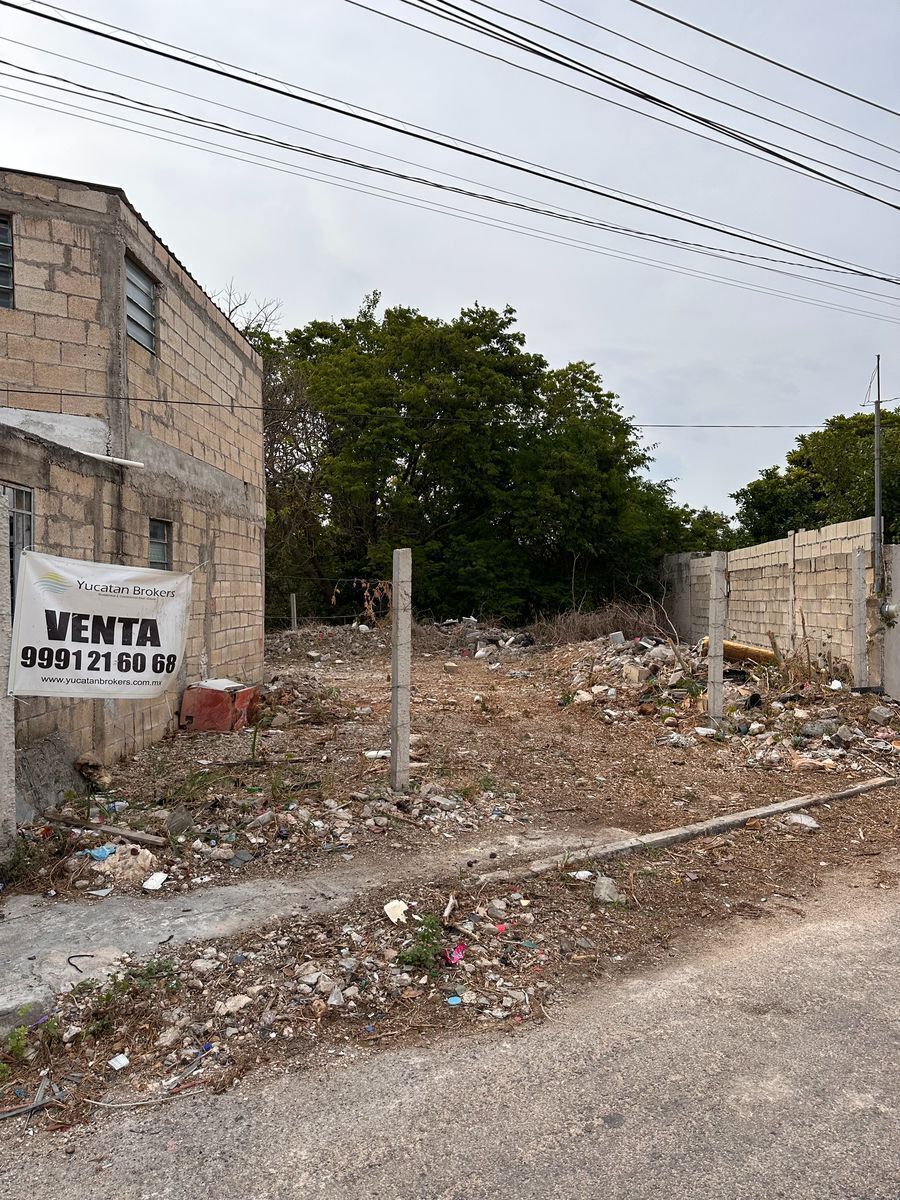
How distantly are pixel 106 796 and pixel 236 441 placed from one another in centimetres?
645

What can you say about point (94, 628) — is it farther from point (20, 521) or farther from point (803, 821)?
point (803, 821)

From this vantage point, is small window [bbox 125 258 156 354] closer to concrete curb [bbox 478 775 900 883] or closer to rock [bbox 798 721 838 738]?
concrete curb [bbox 478 775 900 883]

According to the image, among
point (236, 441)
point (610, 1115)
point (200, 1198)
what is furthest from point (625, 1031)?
point (236, 441)

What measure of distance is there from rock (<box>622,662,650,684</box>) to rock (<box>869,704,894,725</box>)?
342cm

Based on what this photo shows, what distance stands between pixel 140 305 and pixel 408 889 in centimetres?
681

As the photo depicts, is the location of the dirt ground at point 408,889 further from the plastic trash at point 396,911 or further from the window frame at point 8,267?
the window frame at point 8,267

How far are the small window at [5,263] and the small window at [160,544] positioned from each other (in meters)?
2.42

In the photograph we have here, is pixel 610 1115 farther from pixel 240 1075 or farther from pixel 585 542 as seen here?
pixel 585 542

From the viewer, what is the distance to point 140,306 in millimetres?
8250

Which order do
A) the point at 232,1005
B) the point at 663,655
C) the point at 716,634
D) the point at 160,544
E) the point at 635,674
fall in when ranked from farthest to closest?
the point at 663,655 → the point at 635,674 → the point at 716,634 → the point at 160,544 → the point at 232,1005

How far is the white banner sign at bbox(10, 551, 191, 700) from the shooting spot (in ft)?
16.0

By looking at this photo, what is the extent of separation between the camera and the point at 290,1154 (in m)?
2.54

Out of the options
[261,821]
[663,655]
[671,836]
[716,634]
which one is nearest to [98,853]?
[261,821]

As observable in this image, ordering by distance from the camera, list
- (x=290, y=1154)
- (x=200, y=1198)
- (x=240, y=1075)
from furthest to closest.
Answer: (x=240, y=1075)
(x=290, y=1154)
(x=200, y=1198)
